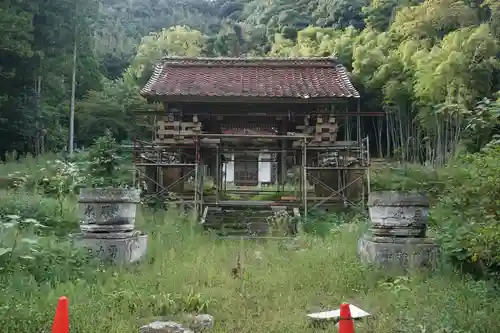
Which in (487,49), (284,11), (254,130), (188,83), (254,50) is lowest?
(254,130)

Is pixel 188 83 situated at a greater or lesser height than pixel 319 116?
greater

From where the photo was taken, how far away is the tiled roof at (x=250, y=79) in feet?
51.4

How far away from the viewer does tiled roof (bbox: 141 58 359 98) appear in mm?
15664

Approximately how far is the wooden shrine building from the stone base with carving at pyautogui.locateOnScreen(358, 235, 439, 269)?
697cm

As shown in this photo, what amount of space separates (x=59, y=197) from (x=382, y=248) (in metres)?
6.58

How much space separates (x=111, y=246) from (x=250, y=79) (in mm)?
11426

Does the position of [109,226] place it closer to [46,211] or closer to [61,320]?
[46,211]

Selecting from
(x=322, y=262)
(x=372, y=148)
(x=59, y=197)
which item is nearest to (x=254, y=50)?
(x=372, y=148)

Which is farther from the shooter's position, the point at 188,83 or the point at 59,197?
the point at 188,83

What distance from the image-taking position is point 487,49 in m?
18.8

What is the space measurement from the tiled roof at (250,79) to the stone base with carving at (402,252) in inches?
361

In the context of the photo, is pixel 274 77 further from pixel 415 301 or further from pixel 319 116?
pixel 415 301

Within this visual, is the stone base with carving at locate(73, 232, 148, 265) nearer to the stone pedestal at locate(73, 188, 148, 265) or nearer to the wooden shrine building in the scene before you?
the stone pedestal at locate(73, 188, 148, 265)

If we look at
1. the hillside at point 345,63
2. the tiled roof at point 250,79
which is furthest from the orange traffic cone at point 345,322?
the tiled roof at point 250,79
